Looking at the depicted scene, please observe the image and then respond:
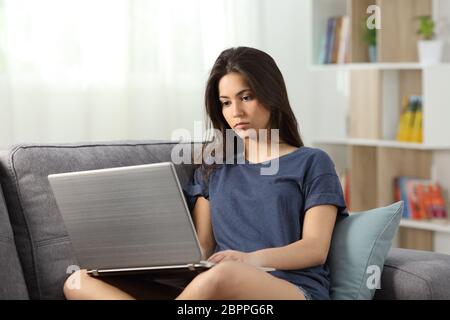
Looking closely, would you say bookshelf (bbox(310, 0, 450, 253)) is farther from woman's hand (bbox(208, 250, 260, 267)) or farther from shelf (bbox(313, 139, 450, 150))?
woman's hand (bbox(208, 250, 260, 267))

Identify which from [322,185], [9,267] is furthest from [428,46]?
[9,267]

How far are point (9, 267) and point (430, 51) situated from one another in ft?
7.31

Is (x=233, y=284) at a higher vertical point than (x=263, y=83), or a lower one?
lower

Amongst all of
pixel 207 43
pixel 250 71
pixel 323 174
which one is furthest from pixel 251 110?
pixel 207 43

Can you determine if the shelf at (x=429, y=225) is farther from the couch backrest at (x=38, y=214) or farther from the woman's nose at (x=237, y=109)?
the couch backrest at (x=38, y=214)

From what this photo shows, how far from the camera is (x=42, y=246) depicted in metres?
1.90

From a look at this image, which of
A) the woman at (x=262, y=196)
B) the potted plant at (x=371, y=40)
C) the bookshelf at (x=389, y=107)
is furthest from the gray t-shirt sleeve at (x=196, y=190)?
the potted plant at (x=371, y=40)

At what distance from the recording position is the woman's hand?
175 centimetres

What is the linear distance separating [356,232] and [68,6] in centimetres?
187

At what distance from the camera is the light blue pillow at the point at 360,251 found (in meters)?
1.82

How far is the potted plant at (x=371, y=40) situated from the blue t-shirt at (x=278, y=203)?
183 centimetres

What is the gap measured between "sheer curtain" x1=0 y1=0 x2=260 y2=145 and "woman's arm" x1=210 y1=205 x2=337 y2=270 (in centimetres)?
163

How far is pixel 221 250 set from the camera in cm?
194

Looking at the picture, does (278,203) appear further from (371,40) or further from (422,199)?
(371,40)
